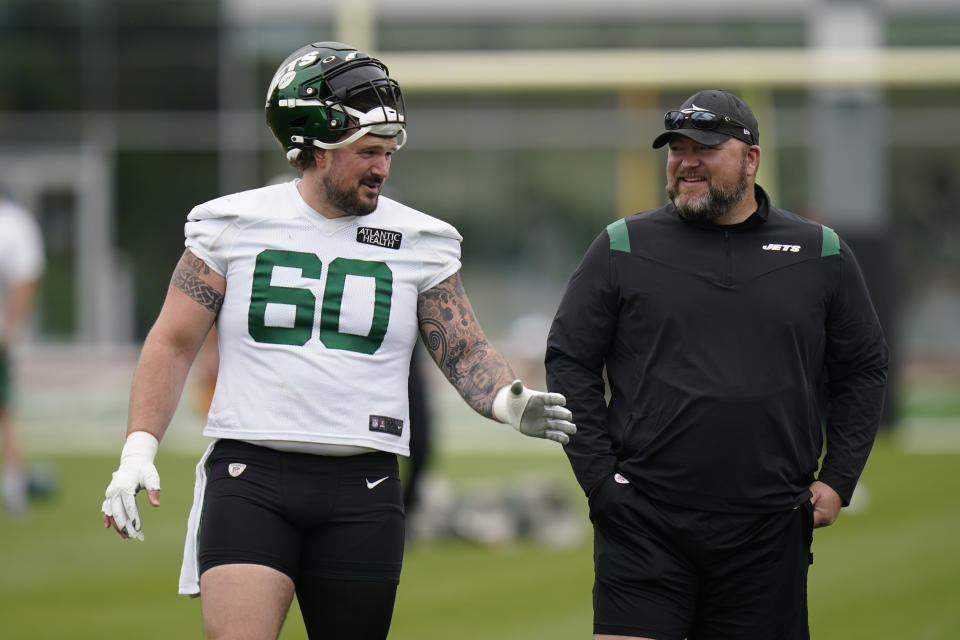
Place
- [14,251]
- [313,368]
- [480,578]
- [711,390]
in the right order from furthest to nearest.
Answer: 1. [14,251]
2. [480,578]
3. [711,390]
4. [313,368]

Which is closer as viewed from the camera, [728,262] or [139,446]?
[139,446]

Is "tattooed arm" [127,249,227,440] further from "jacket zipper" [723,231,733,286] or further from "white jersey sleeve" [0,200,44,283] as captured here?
"white jersey sleeve" [0,200,44,283]

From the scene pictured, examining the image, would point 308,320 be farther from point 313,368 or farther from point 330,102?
point 330,102

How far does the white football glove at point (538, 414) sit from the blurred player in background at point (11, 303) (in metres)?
7.28

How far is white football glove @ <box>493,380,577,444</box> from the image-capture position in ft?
12.3

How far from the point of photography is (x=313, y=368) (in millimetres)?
3846

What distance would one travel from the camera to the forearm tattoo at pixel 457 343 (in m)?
4.04

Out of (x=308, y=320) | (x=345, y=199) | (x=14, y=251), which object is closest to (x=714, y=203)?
(x=345, y=199)

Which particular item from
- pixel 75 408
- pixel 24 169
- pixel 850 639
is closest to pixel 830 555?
pixel 850 639

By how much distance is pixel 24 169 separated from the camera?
77.3 ft

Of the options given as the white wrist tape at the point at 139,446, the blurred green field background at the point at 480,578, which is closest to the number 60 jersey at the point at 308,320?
the white wrist tape at the point at 139,446

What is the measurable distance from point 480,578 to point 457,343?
4.58 m

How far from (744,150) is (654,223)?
1.09ft

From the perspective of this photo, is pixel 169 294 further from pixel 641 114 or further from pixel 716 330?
pixel 641 114
